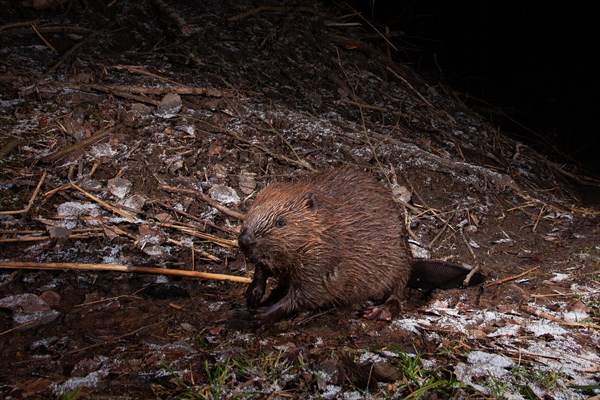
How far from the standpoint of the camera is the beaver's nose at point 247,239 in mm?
2340

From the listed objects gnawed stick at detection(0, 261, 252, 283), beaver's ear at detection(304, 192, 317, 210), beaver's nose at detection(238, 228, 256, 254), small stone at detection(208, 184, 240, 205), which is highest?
beaver's ear at detection(304, 192, 317, 210)

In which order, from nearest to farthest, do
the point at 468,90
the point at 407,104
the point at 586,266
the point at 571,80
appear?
the point at 586,266 → the point at 407,104 → the point at 468,90 → the point at 571,80

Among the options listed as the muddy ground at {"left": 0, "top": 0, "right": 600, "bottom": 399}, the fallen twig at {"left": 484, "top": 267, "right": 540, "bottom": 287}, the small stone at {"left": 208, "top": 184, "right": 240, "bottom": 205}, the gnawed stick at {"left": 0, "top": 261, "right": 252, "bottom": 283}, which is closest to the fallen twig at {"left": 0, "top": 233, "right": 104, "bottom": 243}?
the muddy ground at {"left": 0, "top": 0, "right": 600, "bottom": 399}

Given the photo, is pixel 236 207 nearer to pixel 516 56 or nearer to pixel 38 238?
pixel 38 238

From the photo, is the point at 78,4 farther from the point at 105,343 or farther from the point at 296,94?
the point at 105,343

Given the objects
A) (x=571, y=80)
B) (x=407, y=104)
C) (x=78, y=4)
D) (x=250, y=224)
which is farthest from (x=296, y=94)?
(x=571, y=80)

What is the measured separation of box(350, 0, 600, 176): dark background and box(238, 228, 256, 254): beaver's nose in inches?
182

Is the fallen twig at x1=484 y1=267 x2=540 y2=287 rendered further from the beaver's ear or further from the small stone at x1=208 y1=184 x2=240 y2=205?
the small stone at x1=208 y1=184 x2=240 y2=205

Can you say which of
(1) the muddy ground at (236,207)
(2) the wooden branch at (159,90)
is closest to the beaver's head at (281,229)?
(1) the muddy ground at (236,207)

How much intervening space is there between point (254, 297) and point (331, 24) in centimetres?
385

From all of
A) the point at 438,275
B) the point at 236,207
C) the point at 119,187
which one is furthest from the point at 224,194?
the point at 438,275

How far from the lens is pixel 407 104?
5125 millimetres

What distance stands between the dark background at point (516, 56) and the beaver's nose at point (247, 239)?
4624 mm

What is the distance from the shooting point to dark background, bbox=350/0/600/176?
6.54 meters
